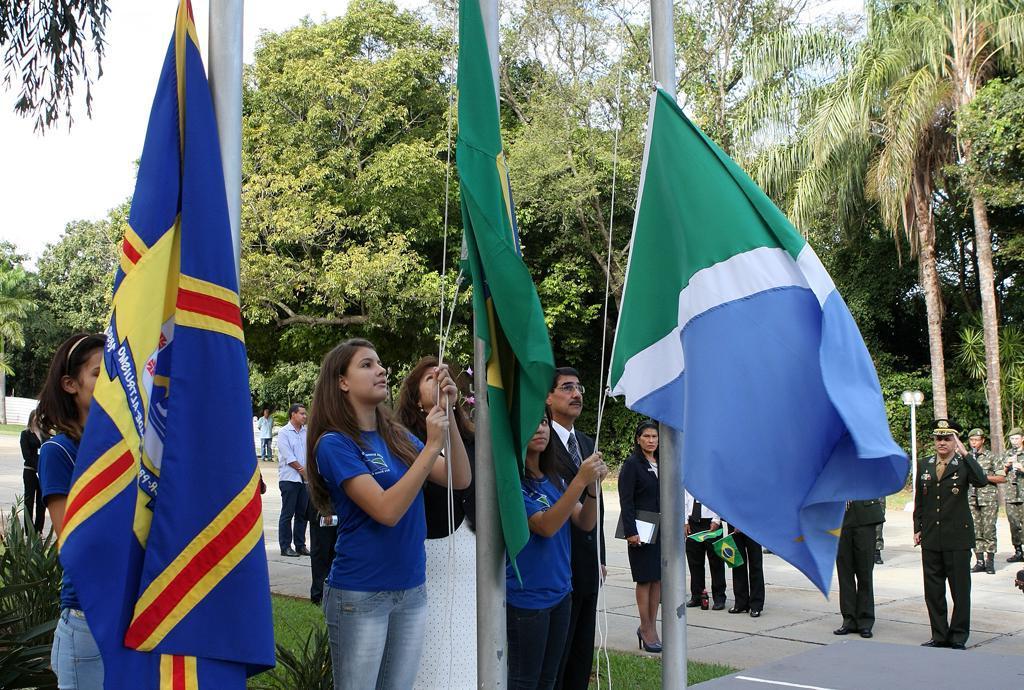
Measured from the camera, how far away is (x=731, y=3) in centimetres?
2662

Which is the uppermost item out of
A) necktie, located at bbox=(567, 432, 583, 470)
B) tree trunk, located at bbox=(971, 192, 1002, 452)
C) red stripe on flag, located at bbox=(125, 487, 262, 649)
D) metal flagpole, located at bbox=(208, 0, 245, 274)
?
tree trunk, located at bbox=(971, 192, 1002, 452)

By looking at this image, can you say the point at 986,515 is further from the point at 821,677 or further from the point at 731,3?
the point at 731,3

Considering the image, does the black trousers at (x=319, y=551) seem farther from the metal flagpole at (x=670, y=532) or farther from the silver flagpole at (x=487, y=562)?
the silver flagpole at (x=487, y=562)

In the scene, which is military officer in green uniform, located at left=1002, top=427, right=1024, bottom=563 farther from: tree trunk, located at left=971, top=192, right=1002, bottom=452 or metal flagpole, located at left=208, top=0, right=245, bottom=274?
metal flagpole, located at left=208, top=0, right=245, bottom=274

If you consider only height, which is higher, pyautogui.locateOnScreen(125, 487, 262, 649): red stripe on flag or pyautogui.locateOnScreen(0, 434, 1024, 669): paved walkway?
pyautogui.locateOnScreen(125, 487, 262, 649): red stripe on flag

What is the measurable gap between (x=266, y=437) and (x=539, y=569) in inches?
1183

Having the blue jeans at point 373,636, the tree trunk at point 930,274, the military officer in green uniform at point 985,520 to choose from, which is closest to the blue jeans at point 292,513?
the military officer in green uniform at point 985,520

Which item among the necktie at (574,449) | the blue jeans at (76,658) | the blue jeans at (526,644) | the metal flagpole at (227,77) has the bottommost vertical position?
the blue jeans at (526,644)

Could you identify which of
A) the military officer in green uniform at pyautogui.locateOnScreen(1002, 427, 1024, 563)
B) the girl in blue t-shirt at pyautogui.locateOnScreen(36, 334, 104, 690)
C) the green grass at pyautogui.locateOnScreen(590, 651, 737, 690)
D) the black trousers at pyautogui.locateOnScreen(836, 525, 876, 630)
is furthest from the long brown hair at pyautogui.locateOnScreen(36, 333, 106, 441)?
the military officer in green uniform at pyautogui.locateOnScreen(1002, 427, 1024, 563)

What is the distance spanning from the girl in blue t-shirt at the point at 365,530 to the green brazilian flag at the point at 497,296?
0.52 m

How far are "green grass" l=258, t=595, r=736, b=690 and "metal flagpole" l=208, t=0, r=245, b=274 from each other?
3.98 metres

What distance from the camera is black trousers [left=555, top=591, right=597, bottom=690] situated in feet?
17.3

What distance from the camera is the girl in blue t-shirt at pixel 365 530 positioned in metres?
3.66

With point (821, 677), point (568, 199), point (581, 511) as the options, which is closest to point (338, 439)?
point (581, 511)
